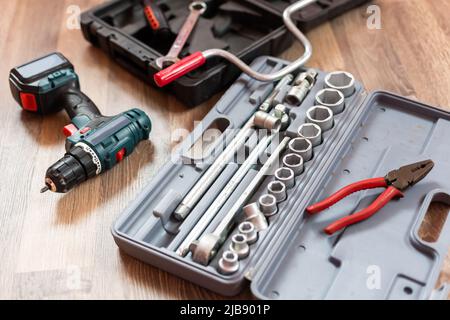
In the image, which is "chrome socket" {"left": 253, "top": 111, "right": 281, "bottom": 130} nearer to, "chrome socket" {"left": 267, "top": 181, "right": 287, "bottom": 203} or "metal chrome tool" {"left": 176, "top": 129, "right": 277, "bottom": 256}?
"metal chrome tool" {"left": 176, "top": 129, "right": 277, "bottom": 256}

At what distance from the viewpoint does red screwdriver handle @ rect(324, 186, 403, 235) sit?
2.71 ft

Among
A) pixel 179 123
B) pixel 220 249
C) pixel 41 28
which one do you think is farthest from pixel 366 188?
pixel 41 28

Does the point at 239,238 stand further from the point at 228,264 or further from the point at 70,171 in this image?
the point at 70,171

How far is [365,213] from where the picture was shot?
83 cm

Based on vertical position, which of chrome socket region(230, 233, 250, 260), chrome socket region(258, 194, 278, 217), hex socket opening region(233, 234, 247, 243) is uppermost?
chrome socket region(258, 194, 278, 217)

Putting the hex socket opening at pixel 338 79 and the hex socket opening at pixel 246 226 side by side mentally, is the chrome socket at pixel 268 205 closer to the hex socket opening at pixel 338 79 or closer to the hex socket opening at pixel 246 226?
the hex socket opening at pixel 246 226

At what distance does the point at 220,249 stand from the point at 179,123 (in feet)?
1.00

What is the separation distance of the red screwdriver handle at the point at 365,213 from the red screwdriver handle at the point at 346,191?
0.7 inches

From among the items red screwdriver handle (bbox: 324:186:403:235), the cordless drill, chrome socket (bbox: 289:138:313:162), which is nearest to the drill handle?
the cordless drill

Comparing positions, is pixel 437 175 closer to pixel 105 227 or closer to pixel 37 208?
pixel 105 227

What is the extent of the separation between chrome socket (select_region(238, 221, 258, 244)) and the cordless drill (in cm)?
25

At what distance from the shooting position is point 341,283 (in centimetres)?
77

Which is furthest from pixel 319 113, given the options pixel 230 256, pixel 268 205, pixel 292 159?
pixel 230 256

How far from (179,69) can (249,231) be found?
0.33 m
